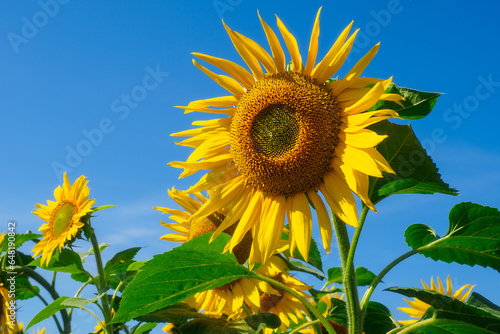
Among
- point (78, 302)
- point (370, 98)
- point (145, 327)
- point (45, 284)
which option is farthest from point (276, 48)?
point (45, 284)

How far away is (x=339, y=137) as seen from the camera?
2.21m

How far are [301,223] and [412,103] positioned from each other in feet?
2.46

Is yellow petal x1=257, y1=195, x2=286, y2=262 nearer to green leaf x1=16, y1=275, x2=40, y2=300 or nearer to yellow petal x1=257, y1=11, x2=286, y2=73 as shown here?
yellow petal x1=257, y1=11, x2=286, y2=73

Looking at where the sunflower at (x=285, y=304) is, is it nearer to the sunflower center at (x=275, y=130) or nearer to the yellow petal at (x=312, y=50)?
the sunflower center at (x=275, y=130)

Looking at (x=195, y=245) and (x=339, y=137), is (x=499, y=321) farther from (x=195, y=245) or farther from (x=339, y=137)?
(x=195, y=245)

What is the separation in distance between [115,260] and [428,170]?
3137mm

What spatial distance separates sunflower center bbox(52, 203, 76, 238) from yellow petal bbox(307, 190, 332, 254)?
320cm

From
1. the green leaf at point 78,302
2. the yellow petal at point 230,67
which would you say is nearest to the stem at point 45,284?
the green leaf at point 78,302

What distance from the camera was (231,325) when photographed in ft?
9.16

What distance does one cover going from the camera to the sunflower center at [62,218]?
15.4 feet

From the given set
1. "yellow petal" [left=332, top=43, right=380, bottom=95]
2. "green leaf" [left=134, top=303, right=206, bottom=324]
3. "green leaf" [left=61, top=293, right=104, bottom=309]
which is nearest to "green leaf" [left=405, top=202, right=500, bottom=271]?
"yellow petal" [left=332, top=43, right=380, bottom=95]

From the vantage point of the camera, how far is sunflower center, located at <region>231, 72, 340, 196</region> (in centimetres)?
225

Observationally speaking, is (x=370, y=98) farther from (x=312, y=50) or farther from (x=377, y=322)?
(x=377, y=322)

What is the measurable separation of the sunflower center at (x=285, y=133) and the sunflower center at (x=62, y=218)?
286cm
